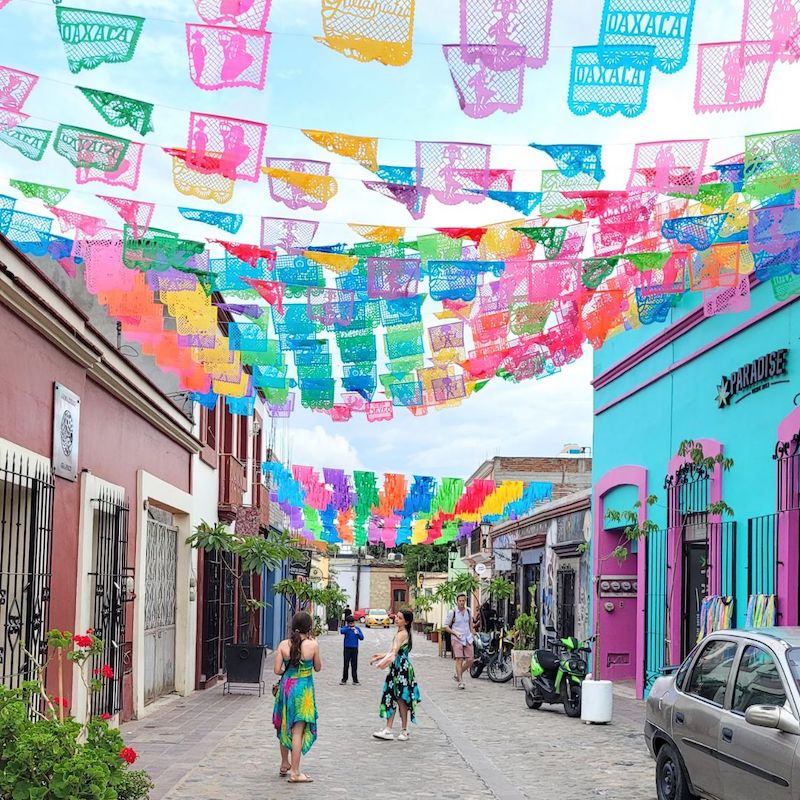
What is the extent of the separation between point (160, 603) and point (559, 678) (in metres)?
6.23

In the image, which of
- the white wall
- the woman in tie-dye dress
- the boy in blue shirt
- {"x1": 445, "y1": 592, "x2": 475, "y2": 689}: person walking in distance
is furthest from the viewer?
the white wall

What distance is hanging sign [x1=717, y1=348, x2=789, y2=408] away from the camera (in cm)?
1369

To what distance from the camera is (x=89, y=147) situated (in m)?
9.19

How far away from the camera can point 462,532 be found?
51.5m

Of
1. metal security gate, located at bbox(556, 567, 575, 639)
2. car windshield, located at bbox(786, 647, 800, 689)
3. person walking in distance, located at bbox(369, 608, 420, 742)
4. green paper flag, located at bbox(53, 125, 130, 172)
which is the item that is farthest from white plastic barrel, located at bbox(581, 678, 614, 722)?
metal security gate, located at bbox(556, 567, 575, 639)

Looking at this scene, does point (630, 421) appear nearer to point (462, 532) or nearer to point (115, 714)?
point (115, 714)

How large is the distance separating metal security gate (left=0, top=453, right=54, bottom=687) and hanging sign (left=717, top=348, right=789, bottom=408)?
8.25 meters

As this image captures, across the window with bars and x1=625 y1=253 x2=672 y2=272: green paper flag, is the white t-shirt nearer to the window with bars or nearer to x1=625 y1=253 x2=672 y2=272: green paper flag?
the window with bars

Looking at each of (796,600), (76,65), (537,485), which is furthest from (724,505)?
(537,485)

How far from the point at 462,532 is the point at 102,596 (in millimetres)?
39111

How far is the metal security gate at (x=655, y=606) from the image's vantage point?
17750 millimetres

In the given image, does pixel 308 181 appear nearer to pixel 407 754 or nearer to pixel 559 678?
pixel 407 754

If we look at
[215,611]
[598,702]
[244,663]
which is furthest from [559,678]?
[215,611]

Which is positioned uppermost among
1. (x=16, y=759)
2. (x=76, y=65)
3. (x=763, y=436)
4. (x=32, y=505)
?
(x=76, y=65)
